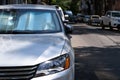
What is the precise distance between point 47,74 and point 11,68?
499 millimetres

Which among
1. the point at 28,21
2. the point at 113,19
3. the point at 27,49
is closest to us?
the point at 27,49

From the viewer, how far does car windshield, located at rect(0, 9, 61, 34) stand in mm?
6537

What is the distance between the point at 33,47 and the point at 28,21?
4.88 feet

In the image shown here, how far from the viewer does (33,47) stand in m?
5.31

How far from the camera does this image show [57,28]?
676 cm

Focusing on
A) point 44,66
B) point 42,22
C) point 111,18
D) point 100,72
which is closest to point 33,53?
point 44,66

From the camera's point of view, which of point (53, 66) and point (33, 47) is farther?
point (33, 47)

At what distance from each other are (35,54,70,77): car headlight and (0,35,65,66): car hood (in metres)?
0.06

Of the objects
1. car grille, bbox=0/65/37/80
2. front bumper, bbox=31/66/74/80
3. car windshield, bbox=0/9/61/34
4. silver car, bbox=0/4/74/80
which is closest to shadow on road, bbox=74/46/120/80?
car windshield, bbox=0/9/61/34

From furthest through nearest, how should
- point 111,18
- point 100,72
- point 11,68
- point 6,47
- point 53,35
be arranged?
1. point 111,18
2. point 100,72
3. point 53,35
4. point 6,47
5. point 11,68

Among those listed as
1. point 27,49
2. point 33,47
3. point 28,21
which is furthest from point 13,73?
point 28,21

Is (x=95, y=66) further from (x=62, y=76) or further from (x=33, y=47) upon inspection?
(x=62, y=76)

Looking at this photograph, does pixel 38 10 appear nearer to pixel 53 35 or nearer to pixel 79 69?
pixel 53 35

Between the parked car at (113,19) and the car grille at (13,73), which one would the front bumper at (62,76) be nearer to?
the car grille at (13,73)
